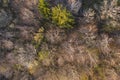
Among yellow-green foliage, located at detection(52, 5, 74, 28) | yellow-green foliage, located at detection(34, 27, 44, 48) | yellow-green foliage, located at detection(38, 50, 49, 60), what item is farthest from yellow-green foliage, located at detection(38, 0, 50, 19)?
yellow-green foliage, located at detection(38, 50, 49, 60)

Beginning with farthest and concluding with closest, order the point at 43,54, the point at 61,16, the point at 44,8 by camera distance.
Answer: the point at 44,8
the point at 43,54
the point at 61,16

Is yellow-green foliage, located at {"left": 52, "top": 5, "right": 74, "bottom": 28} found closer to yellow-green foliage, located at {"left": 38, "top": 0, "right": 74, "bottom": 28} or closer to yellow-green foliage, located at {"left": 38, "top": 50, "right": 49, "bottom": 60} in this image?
yellow-green foliage, located at {"left": 38, "top": 0, "right": 74, "bottom": 28}

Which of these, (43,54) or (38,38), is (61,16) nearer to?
(38,38)

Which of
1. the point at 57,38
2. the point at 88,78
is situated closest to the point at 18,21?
the point at 57,38

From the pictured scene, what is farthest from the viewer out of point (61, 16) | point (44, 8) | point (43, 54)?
point (44, 8)

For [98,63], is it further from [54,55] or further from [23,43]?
[23,43]

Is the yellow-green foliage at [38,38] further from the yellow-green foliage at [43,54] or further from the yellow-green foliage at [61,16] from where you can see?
the yellow-green foliage at [61,16]

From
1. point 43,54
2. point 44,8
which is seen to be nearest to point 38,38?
point 43,54

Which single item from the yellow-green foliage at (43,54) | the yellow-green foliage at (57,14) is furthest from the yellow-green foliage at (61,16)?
the yellow-green foliage at (43,54)
